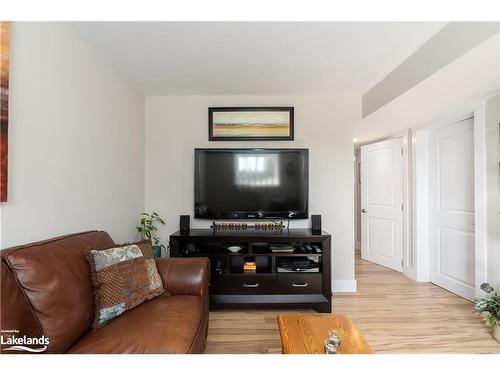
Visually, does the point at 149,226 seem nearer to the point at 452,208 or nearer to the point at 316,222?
the point at 316,222

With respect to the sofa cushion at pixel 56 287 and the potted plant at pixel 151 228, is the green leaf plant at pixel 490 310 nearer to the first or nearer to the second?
the sofa cushion at pixel 56 287

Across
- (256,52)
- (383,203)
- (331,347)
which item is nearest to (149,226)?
(256,52)

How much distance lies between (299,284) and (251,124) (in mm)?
1836

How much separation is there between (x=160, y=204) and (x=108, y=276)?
1.66 m

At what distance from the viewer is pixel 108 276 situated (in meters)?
1.37

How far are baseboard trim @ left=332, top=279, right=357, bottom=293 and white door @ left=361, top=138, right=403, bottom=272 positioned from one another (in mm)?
1170

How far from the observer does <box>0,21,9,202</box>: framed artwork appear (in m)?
1.20

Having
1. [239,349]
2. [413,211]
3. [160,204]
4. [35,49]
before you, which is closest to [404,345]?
[239,349]

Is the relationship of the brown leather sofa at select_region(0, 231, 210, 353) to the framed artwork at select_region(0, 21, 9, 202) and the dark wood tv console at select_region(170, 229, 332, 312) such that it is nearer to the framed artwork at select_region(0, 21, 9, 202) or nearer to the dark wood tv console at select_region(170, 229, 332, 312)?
the framed artwork at select_region(0, 21, 9, 202)

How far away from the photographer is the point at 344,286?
2.88 meters

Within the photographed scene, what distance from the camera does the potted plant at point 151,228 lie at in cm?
273

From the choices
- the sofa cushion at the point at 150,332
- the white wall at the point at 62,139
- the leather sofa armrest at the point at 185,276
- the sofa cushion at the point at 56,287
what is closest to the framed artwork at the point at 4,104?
the white wall at the point at 62,139

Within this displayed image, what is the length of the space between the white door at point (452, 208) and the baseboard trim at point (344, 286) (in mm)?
1129

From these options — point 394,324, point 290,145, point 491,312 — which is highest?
point 290,145
